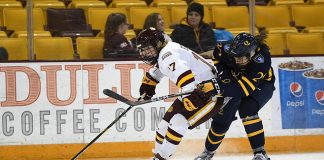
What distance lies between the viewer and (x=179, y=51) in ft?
18.6

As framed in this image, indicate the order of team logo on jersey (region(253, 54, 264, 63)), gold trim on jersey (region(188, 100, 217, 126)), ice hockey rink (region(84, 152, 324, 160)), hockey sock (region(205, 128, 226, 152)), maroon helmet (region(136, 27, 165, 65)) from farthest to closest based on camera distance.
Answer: ice hockey rink (region(84, 152, 324, 160)) < hockey sock (region(205, 128, 226, 152)) < team logo on jersey (region(253, 54, 264, 63)) < gold trim on jersey (region(188, 100, 217, 126)) < maroon helmet (region(136, 27, 165, 65))

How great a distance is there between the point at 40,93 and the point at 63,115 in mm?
294

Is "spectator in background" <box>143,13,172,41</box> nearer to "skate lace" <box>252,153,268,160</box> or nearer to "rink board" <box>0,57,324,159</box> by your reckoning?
"rink board" <box>0,57,324,159</box>

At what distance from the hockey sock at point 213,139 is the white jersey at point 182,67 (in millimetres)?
534

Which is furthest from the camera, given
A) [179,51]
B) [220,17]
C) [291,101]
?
[220,17]

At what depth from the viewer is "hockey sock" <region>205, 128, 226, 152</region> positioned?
20.3 ft

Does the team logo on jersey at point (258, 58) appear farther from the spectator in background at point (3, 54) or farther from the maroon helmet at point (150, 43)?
the spectator in background at point (3, 54)

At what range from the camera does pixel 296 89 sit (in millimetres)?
7738

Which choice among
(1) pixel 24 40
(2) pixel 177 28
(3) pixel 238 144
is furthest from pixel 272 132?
(1) pixel 24 40

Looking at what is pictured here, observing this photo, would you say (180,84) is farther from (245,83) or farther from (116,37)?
(116,37)

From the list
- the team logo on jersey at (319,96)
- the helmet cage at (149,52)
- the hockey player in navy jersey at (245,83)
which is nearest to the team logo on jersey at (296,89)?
the team logo on jersey at (319,96)

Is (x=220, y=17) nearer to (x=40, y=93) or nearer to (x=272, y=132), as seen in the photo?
(x=272, y=132)

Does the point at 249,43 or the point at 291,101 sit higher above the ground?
the point at 249,43

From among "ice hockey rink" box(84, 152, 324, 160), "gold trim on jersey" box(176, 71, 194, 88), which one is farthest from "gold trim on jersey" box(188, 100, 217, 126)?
"ice hockey rink" box(84, 152, 324, 160)
